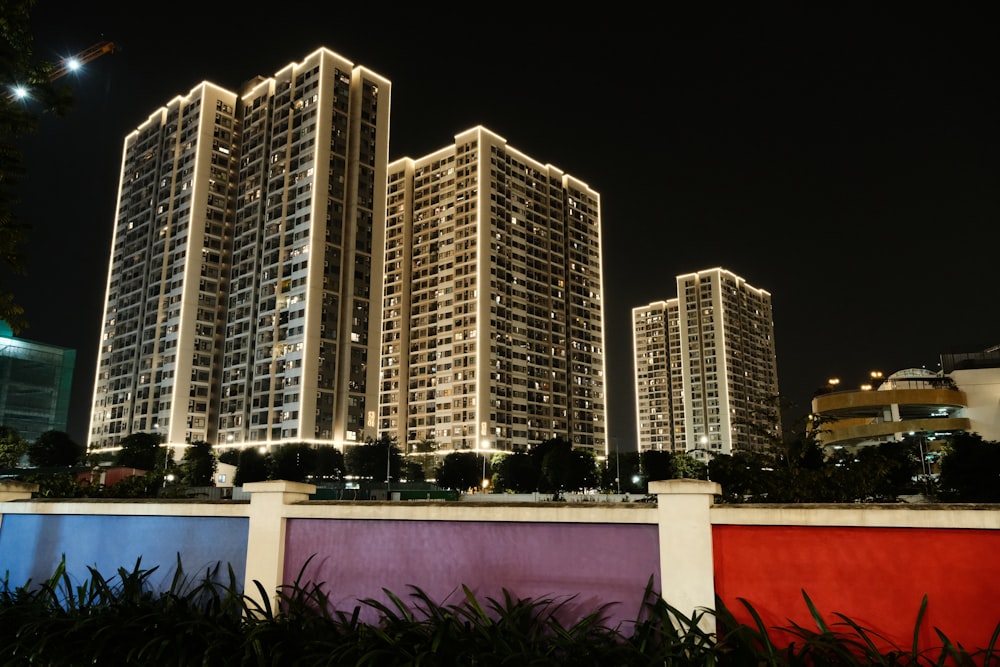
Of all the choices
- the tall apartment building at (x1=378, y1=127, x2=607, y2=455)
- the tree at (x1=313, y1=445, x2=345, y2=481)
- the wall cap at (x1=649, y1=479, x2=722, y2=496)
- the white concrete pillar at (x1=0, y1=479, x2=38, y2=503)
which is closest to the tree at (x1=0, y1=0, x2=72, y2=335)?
the white concrete pillar at (x1=0, y1=479, x2=38, y2=503)

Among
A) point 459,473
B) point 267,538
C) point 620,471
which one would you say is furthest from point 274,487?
point 620,471

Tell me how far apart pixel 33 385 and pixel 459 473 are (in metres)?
76.6

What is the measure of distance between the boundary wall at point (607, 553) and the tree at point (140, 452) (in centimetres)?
10426

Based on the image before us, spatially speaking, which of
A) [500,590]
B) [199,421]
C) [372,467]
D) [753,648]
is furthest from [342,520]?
[199,421]

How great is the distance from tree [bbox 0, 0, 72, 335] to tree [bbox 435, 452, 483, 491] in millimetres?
96574

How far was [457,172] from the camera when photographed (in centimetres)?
15150

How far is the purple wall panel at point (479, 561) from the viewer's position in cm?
878

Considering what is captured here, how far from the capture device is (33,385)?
121188 mm

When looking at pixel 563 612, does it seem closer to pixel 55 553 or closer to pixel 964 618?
pixel 964 618

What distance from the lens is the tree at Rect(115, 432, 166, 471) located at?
346 feet

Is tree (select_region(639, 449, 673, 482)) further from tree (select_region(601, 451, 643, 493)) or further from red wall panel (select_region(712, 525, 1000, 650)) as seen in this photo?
red wall panel (select_region(712, 525, 1000, 650))

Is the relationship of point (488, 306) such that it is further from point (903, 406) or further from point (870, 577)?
point (870, 577)

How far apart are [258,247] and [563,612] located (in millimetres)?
128913

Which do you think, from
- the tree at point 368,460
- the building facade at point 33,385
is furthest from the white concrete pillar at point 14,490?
the building facade at point 33,385
